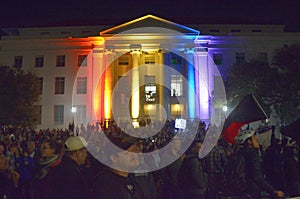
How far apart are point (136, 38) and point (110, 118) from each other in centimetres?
973

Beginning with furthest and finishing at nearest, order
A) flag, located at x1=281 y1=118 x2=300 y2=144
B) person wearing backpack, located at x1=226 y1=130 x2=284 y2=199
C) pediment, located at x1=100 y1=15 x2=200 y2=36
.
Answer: pediment, located at x1=100 y1=15 x2=200 y2=36 < flag, located at x1=281 y1=118 x2=300 y2=144 < person wearing backpack, located at x1=226 y1=130 x2=284 y2=199

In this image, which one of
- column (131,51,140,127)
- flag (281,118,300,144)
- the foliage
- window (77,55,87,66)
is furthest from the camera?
window (77,55,87,66)

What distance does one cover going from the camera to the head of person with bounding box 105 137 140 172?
13.2 feet

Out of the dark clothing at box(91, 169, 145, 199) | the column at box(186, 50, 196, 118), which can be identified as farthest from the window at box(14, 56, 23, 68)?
the dark clothing at box(91, 169, 145, 199)

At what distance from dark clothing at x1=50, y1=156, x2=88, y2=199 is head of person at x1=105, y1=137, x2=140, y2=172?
0.48 m

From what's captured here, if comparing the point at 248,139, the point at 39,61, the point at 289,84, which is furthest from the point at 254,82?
the point at 248,139

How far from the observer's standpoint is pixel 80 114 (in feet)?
145

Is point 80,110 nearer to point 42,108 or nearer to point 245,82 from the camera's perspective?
point 42,108

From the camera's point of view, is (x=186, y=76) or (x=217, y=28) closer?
(x=186, y=76)

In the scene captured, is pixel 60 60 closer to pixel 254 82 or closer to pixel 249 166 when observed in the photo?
pixel 254 82

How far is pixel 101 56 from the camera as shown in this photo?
44469 millimetres

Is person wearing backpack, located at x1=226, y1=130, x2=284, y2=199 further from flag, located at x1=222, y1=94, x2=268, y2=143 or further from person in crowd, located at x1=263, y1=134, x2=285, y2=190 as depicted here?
person in crowd, located at x1=263, y1=134, x2=285, y2=190

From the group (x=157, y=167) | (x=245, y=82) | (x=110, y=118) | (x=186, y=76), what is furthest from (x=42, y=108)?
(x=157, y=167)

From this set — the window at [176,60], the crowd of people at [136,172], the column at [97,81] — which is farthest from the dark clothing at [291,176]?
the window at [176,60]
